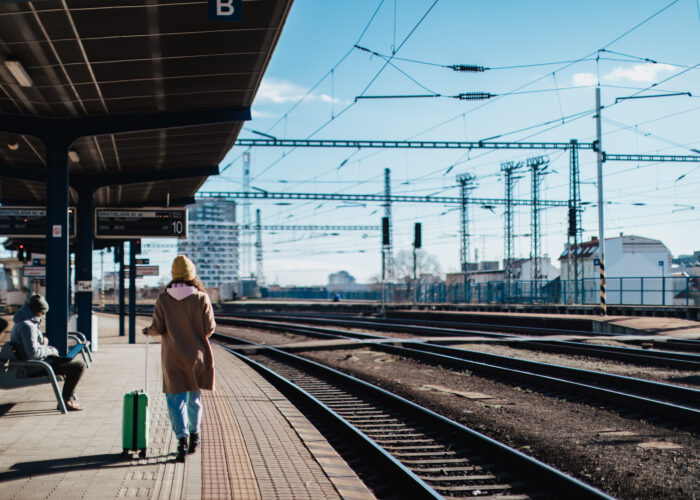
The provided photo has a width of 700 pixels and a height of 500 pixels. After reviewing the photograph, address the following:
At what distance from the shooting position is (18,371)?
757 cm

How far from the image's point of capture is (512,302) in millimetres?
46094

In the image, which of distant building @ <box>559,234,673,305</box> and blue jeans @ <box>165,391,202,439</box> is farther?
distant building @ <box>559,234,673,305</box>

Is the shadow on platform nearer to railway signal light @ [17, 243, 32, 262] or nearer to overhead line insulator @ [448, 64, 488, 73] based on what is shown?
overhead line insulator @ [448, 64, 488, 73]

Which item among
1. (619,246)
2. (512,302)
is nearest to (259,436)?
(512,302)

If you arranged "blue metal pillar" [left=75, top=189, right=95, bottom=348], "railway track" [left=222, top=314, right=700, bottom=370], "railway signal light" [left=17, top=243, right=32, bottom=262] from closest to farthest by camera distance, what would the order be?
"railway track" [left=222, top=314, right=700, bottom=370], "blue metal pillar" [left=75, top=189, right=95, bottom=348], "railway signal light" [left=17, top=243, right=32, bottom=262]

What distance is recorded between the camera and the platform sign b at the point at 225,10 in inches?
257

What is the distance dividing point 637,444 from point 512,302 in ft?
129

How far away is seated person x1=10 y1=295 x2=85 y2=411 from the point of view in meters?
7.54

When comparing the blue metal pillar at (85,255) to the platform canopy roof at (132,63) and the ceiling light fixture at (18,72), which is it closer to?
the platform canopy roof at (132,63)

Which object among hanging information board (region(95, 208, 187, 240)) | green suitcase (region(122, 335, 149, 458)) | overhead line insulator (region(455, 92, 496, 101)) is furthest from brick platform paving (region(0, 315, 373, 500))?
overhead line insulator (region(455, 92, 496, 101))

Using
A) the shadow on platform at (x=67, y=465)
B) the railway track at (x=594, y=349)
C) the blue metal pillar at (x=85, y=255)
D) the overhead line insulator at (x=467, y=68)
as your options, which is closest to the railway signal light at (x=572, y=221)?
the railway track at (x=594, y=349)

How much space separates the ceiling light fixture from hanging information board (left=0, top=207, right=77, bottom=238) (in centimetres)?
650

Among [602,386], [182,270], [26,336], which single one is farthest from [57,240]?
[602,386]

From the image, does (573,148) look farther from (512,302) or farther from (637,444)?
(637,444)
